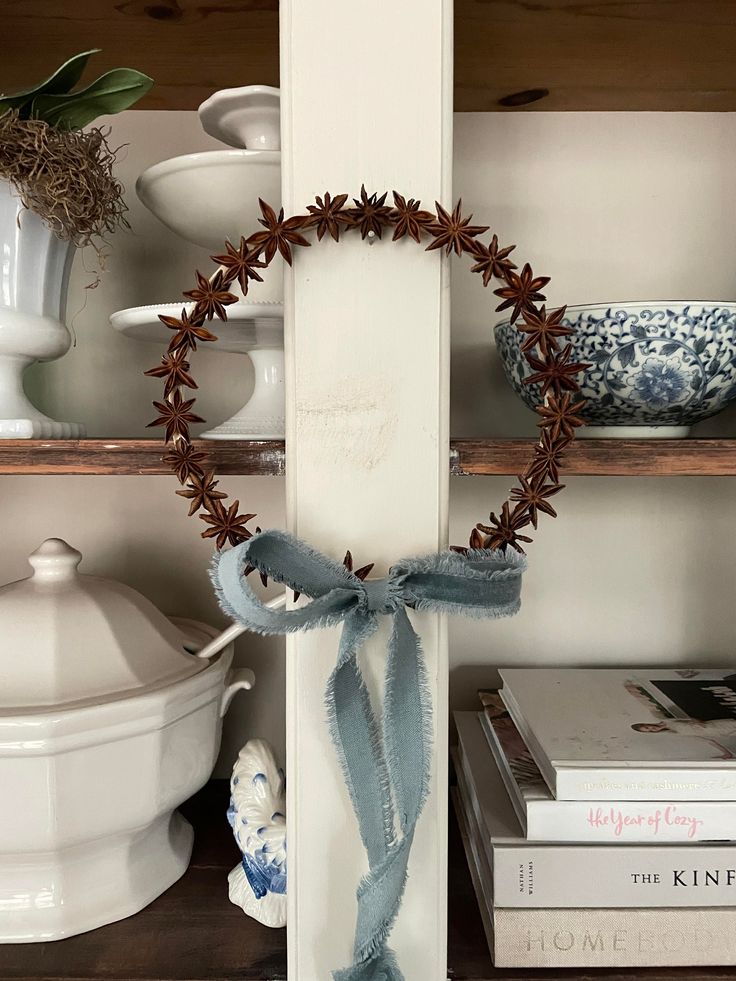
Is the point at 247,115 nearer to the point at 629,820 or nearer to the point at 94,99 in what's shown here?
the point at 94,99

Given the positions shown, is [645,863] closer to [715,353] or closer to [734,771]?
[734,771]

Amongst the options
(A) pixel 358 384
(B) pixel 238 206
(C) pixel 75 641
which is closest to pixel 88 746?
(C) pixel 75 641

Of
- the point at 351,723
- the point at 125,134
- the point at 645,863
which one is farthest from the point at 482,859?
the point at 125,134

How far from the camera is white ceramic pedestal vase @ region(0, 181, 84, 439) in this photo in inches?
24.4

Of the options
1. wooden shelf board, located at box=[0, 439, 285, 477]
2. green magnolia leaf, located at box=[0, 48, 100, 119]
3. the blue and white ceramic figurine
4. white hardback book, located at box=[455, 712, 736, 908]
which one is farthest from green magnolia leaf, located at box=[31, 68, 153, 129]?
white hardback book, located at box=[455, 712, 736, 908]

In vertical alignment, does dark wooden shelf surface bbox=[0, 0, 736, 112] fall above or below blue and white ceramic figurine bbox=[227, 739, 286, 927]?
above

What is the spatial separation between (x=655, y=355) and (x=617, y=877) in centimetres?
39

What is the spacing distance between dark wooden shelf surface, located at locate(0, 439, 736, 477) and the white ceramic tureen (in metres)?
0.15

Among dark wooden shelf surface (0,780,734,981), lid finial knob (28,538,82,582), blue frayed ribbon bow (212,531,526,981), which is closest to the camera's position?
blue frayed ribbon bow (212,531,526,981)

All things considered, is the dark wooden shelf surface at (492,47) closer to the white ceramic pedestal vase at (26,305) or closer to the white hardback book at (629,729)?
the white ceramic pedestal vase at (26,305)

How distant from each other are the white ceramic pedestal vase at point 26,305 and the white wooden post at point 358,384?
256 millimetres

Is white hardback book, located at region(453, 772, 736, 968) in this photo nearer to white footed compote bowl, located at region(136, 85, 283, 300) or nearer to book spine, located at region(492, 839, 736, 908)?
book spine, located at region(492, 839, 736, 908)

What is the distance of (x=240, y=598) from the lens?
0.44 m

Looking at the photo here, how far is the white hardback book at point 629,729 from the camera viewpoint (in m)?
0.58
